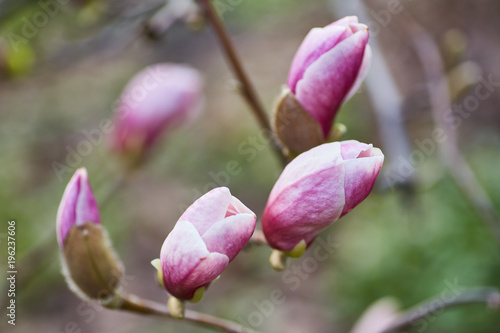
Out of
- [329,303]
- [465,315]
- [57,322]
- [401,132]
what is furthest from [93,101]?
[401,132]

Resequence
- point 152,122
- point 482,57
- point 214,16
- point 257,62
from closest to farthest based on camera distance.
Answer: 1. point 214,16
2. point 152,122
3. point 482,57
4. point 257,62

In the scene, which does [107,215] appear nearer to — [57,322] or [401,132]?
[57,322]

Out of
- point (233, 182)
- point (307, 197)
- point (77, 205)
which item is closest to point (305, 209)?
point (307, 197)

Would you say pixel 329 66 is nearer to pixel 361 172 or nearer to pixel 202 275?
pixel 361 172

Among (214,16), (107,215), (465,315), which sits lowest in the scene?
(465,315)

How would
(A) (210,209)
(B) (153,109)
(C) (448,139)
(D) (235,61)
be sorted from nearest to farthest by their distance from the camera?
(A) (210,209) < (D) (235,61) < (C) (448,139) < (B) (153,109)

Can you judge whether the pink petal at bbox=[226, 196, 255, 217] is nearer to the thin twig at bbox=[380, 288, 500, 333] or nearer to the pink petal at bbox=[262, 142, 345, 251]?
the pink petal at bbox=[262, 142, 345, 251]

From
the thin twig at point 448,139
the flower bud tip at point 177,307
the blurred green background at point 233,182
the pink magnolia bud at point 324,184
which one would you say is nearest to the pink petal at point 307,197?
the pink magnolia bud at point 324,184
